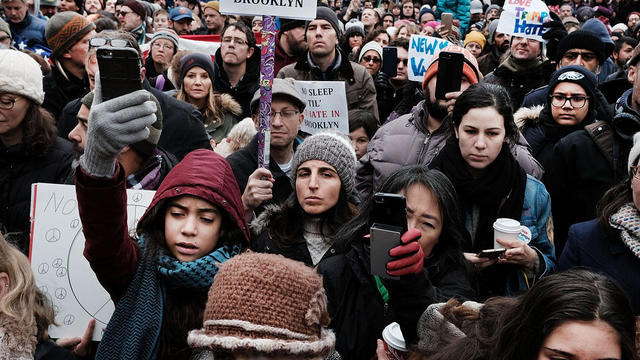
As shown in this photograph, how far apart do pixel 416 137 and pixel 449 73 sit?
45cm

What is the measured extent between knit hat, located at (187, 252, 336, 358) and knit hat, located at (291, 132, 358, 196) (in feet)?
5.41

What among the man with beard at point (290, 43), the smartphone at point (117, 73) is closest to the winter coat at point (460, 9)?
the man with beard at point (290, 43)

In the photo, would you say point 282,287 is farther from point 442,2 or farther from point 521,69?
point 442,2

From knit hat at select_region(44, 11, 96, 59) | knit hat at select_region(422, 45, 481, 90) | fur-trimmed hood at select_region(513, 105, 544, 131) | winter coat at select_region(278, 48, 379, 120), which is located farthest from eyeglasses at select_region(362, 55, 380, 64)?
knit hat at select_region(422, 45, 481, 90)

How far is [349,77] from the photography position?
6.17 m

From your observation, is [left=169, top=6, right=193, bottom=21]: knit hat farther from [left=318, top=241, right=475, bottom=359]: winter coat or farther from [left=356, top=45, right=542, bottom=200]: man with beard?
[left=318, top=241, right=475, bottom=359]: winter coat

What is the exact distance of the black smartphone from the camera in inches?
157

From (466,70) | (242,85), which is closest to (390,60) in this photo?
(242,85)

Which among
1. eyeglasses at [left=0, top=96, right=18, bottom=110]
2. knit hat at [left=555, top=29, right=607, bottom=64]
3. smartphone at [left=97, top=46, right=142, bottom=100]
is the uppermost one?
smartphone at [left=97, top=46, right=142, bottom=100]

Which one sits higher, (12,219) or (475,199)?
(475,199)

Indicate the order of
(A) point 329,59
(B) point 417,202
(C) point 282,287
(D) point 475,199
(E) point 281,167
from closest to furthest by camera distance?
1. (C) point 282,287
2. (B) point 417,202
3. (D) point 475,199
4. (E) point 281,167
5. (A) point 329,59

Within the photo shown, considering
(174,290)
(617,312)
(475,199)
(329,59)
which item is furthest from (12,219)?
(329,59)

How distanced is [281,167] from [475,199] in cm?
142

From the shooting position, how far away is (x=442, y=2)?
14625 mm
